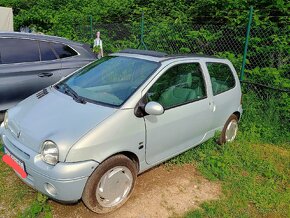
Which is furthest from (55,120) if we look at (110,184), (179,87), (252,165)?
(252,165)

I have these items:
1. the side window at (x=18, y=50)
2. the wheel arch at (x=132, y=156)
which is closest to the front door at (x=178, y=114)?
the wheel arch at (x=132, y=156)

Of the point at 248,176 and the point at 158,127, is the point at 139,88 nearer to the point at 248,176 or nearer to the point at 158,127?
the point at 158,127

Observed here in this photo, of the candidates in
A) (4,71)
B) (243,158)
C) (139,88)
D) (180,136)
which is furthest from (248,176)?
(4,71)

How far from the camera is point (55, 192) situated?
9.16 ft

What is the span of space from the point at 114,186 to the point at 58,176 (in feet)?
2.24

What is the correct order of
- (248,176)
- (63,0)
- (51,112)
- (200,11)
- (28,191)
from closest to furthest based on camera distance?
(51,112) < (28,191) < (248,176) < (200,11) < (63,0)

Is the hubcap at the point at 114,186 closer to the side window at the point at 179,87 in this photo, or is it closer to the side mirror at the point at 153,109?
the side mirror at the point at 153,109

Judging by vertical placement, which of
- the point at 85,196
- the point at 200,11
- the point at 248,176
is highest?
the point at 200,11

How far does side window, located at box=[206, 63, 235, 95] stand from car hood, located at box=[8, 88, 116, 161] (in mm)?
1898

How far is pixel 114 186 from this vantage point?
315 centimetres

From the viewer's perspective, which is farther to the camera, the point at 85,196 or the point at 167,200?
the point at 167,200

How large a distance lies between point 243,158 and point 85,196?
275 centimetres

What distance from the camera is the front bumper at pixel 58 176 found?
2711 millimetres

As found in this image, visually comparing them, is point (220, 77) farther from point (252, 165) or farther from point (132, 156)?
point (132, 156)
